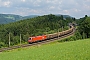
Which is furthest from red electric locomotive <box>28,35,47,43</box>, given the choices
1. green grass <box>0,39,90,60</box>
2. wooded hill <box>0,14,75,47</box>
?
green grass <box>0,39,90,60</box>

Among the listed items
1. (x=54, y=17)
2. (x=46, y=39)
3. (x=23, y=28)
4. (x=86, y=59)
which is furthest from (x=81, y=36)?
(x=54, y=17)

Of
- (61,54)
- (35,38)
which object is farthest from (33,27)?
(61,54)

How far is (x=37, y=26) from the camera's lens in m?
152

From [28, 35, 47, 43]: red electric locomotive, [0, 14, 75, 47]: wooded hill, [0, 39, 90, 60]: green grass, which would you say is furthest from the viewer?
[0, 14, 75, 47]: wooded hill

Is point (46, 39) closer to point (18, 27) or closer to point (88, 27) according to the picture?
point (88, 27)

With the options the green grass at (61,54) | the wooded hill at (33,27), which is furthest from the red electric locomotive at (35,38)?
the green grass at (61,54)

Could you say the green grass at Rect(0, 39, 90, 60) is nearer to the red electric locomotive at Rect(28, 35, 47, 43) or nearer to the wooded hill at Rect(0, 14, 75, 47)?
the red electric locomotive at Rect(28, 35, 47, 43)

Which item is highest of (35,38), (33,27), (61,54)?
(61,54)

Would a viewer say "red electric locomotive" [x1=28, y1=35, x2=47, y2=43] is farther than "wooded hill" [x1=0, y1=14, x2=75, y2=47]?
No

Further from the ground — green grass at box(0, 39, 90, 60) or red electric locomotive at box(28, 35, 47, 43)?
green grass at box(0, 39, 90, 60)

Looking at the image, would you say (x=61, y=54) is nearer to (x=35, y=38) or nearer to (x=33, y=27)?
(x=35, y=38)

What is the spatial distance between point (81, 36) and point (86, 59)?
2989 inches

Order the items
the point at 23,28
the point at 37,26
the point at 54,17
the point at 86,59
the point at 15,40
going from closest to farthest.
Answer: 1. the point at 86,59
2. the point at 15,40
3. the point at 23,28
4. the point at 37,26
5. the point at 54,17

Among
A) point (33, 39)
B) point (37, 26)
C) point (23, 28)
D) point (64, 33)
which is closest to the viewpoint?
point (33, 39)
